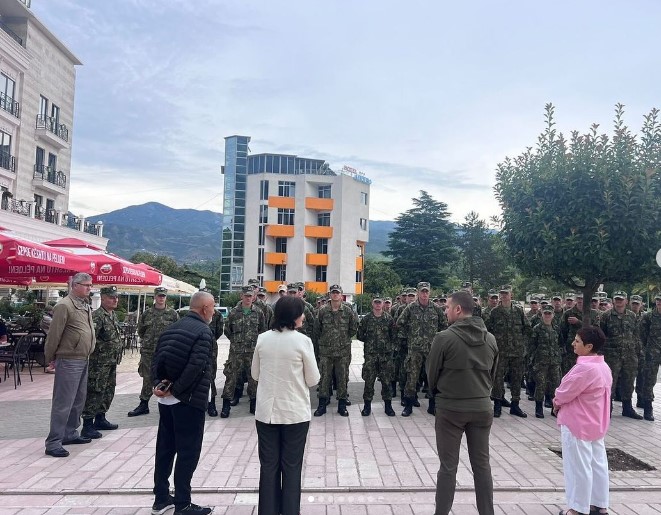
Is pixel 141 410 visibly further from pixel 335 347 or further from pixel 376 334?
pixel 376 334

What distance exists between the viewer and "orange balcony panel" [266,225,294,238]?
5272cm

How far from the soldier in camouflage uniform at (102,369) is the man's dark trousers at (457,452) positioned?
4.76 meters

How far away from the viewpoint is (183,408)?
4438mm

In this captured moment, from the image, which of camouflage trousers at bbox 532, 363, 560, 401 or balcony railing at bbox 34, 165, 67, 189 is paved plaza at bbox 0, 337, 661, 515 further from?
balcony railing at bbox 34, 165, 67, 189

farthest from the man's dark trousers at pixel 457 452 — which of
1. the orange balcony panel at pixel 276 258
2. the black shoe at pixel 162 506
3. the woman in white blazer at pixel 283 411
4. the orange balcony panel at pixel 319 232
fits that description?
the orange balcony panel at pixel 319 232

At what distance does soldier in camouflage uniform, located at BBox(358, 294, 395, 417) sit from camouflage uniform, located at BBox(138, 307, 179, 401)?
3.24 meters

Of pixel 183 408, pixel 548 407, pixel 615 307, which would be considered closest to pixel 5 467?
pixel 183 408

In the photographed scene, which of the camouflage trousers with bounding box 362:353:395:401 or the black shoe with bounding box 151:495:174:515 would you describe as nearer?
the black shoe with bounding box 151:495:174:515

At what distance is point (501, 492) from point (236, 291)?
1895 inches

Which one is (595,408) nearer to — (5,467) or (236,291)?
(5,467)

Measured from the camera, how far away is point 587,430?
14.4ft

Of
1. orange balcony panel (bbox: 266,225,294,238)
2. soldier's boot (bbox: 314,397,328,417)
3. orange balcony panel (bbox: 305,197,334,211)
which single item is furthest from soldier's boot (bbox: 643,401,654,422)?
orange balcony panel (bbox: 305,197,334,211)

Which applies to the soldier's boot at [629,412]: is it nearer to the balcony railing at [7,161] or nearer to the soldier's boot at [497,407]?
the soldier's boot at [497,407]

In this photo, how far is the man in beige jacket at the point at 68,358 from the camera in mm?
6141
